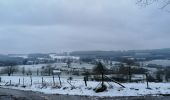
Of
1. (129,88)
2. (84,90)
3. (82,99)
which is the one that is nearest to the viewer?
(82,99)

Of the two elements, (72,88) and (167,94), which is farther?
(72,88)

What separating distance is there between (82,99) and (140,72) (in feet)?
163

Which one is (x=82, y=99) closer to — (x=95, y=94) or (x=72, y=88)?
(x=95, y=94)

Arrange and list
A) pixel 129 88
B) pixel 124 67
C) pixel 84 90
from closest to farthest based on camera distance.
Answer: pixel 129 88, pixel 84 90, pixel 124 67

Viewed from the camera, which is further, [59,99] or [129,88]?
[129,88]

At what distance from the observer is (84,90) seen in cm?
2777

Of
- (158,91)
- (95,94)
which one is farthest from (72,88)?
(158,91)

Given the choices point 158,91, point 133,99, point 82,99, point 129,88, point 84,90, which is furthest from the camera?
point 84,90

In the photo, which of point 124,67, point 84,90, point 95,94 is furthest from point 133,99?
point 124,67

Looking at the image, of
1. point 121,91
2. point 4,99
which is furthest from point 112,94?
point 4,99

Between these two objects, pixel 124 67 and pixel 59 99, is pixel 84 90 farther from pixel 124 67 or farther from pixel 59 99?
pixel 124 67

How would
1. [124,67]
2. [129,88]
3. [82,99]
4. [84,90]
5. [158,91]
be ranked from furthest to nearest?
[124,67] → [84,90] → [129,88] → [158,91] → [82,99]

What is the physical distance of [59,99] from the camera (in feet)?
72.3

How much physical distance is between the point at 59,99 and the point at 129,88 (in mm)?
7185
